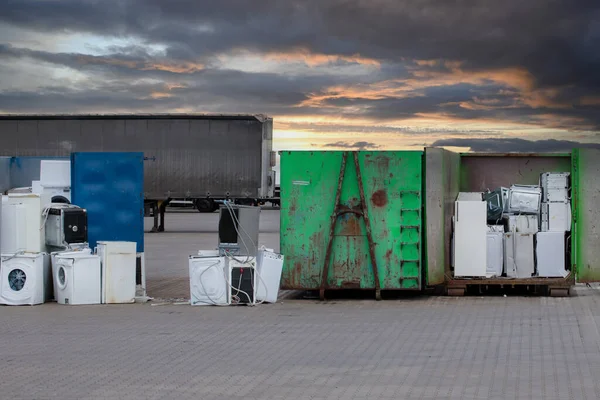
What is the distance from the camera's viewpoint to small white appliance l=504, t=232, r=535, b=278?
17.5 meters

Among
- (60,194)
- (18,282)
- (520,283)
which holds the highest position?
(60,194)

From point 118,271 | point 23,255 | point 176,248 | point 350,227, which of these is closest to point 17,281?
point 23,255

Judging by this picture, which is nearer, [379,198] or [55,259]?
[55,259]

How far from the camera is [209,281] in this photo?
1554cm

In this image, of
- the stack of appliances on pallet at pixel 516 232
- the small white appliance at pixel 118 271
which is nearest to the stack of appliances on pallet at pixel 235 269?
the small white appliance at pixel 118 271

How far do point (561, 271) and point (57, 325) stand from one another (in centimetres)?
876

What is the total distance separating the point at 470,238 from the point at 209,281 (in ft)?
15.5

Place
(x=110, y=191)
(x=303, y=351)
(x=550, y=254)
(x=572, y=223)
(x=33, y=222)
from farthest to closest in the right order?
(x=110, y=191) → (x=572, y=223) → (x=550, y=254) → (x=33, y=222) → (x=303, y=351)

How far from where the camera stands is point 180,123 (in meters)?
39.3

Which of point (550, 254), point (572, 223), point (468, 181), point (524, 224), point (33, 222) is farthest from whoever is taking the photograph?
point (468, 181)

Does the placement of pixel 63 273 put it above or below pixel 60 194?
below

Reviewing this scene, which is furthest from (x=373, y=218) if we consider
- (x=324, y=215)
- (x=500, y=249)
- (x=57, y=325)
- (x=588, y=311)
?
(x=57, y=325)

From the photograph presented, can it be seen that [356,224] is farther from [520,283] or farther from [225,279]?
[520,283]

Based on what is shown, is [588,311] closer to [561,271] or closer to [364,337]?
[561,271]
